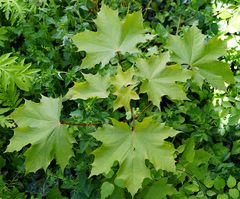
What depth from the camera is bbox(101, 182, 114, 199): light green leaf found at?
1.78 metres

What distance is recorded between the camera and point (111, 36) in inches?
64.8

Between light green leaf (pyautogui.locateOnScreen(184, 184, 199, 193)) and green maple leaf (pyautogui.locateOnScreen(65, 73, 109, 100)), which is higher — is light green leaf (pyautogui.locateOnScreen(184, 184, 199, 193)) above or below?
below

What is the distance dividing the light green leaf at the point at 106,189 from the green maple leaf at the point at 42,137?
0.30 m

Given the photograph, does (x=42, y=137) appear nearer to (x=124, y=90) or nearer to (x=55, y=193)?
(x=124, y=90)

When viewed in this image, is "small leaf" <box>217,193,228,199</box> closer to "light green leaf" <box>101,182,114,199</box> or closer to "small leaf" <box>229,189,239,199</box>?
"small leaf" <box>229,189,239,199</box>

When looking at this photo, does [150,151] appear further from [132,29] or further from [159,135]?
[132,29]

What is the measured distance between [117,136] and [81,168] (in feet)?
1.74

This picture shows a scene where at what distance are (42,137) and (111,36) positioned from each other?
48 cm

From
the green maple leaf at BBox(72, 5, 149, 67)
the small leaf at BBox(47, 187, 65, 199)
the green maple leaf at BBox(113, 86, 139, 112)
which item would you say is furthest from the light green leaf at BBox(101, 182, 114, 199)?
the green maple leaf at BBox(72, 5, 149, 67)

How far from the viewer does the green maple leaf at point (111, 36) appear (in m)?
1.64

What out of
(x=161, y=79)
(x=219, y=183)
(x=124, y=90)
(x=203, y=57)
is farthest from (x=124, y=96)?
(x=219, y=183)

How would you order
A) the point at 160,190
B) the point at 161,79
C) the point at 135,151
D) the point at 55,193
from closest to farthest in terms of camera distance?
the point at 135,151, the point at 161,79, the point at 160,190, the point at 55,193

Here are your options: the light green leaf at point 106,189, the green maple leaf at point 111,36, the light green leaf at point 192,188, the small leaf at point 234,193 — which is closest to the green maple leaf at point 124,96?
the green maple leaf at point 111,36

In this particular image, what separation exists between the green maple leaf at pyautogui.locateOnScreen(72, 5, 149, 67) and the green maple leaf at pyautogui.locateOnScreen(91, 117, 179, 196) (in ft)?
1.08
